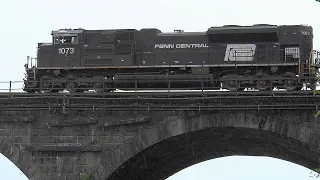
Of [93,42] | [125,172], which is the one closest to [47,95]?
[125,172]

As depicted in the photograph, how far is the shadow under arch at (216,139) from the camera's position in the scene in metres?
23.0

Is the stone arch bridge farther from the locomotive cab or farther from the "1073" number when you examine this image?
the "1073" number

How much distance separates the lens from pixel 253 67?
1179 inches

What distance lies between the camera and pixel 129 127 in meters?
24.6

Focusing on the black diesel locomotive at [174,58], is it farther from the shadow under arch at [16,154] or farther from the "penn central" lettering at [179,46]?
the shadow under arch at [16,154]

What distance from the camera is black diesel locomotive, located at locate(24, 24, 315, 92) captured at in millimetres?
29328

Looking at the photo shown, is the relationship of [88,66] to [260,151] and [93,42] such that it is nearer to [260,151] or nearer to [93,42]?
[93,42]

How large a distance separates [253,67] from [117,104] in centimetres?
865

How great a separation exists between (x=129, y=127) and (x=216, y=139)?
4855mm

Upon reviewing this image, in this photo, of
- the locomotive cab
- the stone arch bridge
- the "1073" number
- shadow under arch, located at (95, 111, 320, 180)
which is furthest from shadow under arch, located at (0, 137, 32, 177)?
the "1073" number

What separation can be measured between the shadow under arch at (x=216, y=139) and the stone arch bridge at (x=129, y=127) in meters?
0.04

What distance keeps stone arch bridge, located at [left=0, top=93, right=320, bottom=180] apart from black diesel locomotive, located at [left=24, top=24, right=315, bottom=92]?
3495 millimetres

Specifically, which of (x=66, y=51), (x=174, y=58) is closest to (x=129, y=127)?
(x=174, y=58)

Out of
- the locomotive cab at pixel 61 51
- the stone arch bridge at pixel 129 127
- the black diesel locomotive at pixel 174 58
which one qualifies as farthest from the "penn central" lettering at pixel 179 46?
the stone arch bridge at pixel 129 127
